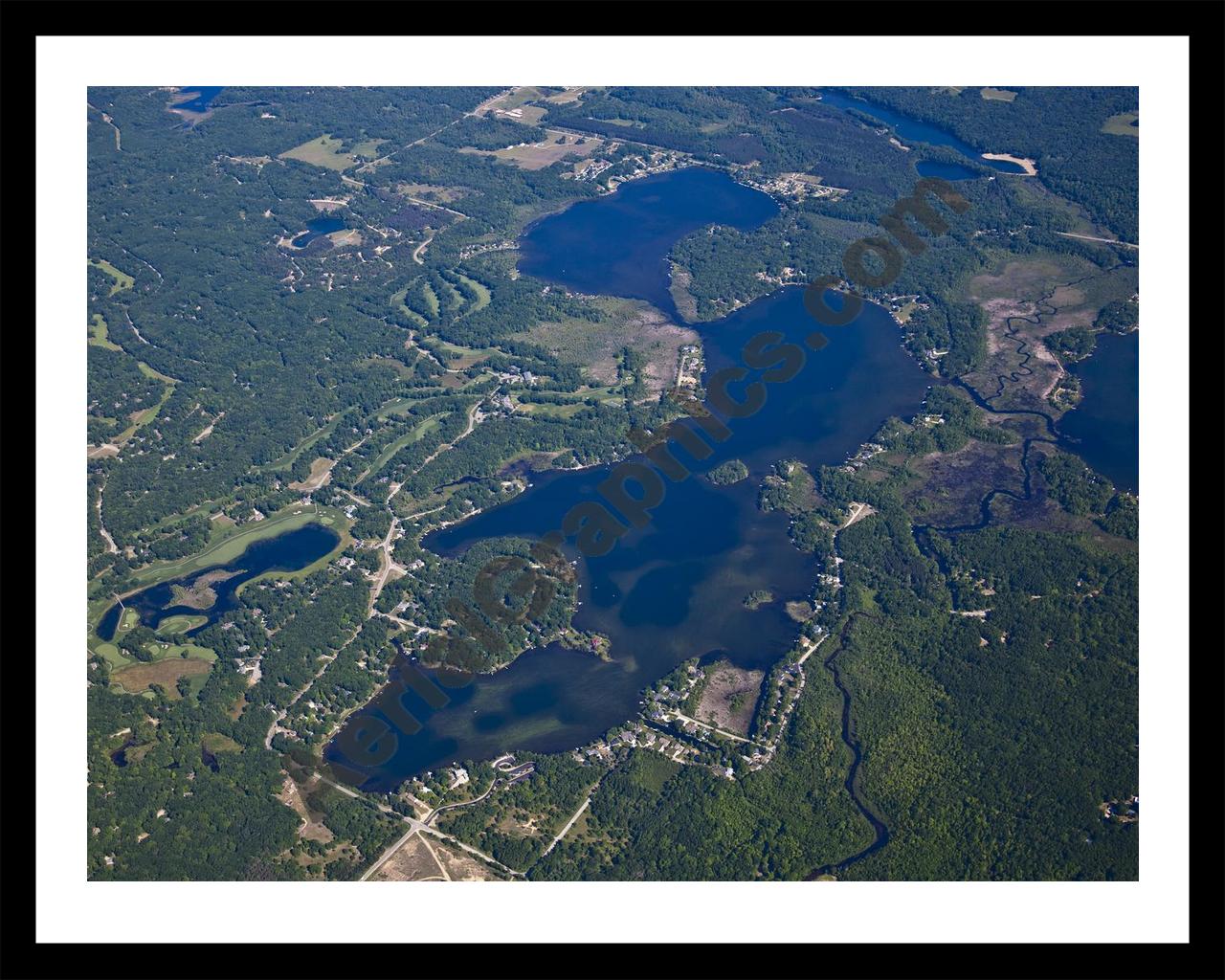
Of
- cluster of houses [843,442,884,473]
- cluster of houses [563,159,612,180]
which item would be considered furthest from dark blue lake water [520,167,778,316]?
cluster of houses [843,442,884,473]

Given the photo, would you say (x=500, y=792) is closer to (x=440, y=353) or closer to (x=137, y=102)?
(x=440, y=353)

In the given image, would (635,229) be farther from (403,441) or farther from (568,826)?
(568,826)

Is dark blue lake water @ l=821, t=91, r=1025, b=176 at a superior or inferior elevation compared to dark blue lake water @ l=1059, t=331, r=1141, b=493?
superior

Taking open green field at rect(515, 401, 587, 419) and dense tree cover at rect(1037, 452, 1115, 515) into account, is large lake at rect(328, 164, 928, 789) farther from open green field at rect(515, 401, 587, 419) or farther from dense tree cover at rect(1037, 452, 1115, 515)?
dense tree cover at rect(1037, 452, 1115, 515)

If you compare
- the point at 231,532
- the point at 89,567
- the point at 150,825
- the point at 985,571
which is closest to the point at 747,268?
the point at 985,571

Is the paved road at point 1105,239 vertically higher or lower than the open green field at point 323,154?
lower

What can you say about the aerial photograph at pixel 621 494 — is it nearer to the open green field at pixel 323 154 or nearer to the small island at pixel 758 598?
the small island at pixel 758 598

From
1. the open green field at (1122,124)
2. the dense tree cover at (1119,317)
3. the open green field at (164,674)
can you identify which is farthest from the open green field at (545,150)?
the open green field at (164,674)
